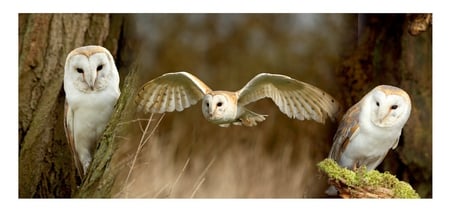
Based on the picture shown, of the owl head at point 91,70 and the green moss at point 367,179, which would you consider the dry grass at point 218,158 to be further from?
the owl head at point 91,70

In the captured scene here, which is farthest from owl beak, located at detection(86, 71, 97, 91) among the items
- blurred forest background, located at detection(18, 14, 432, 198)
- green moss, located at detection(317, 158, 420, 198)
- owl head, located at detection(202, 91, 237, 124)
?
green moss, located at detection(317, 158, 420, 198)

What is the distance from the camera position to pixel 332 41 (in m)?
2.94

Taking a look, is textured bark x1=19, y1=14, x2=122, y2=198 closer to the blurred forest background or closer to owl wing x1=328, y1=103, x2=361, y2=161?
the blurred forest background

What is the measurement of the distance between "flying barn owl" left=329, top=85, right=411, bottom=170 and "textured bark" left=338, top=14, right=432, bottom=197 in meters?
0.08

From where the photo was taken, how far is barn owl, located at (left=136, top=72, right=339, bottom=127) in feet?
9.43

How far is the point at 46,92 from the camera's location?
117 inches

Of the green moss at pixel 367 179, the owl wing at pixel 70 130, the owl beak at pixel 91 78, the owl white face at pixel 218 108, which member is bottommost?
the green moss at pixel 367 179

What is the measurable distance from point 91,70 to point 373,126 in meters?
0.99

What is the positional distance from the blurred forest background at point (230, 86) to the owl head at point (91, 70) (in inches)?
2.9

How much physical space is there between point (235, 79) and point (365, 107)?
466 millimetres

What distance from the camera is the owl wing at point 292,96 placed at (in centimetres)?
288

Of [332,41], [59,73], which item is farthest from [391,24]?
[59,73]

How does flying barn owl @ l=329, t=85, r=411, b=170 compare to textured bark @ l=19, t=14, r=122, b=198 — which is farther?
textured bark @ l=19, t=14, r=122, b=198

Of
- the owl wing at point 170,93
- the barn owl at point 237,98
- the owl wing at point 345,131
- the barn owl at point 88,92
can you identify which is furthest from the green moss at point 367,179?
the barn owl at point 88,92
